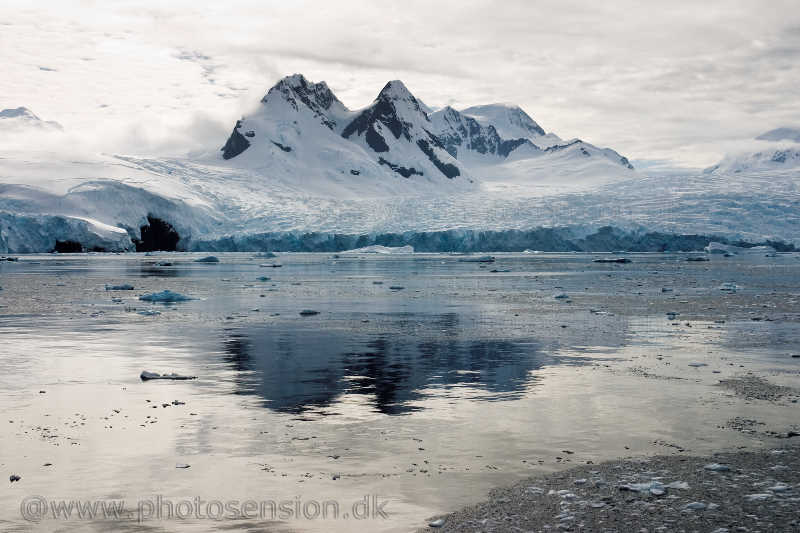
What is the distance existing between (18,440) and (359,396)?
464 centimetres

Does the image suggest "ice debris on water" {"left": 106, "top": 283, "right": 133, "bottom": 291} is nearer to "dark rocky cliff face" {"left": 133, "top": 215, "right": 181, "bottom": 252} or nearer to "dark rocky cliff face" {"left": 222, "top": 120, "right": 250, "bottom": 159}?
"dark rocky cliff face" {"left": 133, "top": 215, "right": 181, "bottom": 252}

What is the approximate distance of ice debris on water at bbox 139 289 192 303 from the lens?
30.3 metres

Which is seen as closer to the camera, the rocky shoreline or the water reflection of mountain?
the rocky shoreline

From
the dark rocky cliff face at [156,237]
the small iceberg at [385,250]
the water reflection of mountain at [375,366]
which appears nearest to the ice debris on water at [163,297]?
the water reflection of mountain at [375,366]

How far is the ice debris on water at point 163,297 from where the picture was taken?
30.3m

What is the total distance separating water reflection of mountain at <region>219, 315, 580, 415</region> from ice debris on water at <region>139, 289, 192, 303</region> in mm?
Answer: 10290

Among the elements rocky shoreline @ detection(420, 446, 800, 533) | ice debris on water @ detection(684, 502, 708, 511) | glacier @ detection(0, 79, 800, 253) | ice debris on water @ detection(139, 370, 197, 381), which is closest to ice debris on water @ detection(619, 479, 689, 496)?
rocky shoreline @ detection(420, 446, 800, 533)

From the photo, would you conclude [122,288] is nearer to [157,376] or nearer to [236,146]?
[157,376]

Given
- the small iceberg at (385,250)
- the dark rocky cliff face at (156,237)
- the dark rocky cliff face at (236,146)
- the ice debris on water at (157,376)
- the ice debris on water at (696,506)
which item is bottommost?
the ice debris on water at (696,506)

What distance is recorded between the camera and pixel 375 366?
49.5 feet

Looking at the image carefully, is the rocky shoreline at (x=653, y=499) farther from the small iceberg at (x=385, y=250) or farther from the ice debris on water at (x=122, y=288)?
the small iceberg at (x=385, y=250)

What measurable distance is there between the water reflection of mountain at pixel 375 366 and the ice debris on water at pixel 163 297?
1029 centimetres

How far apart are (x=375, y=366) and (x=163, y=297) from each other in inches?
684

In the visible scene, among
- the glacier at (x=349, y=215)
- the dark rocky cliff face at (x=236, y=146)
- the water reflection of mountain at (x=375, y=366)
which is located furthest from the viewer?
the dark rocky cliff face at (x=236, y=146)
